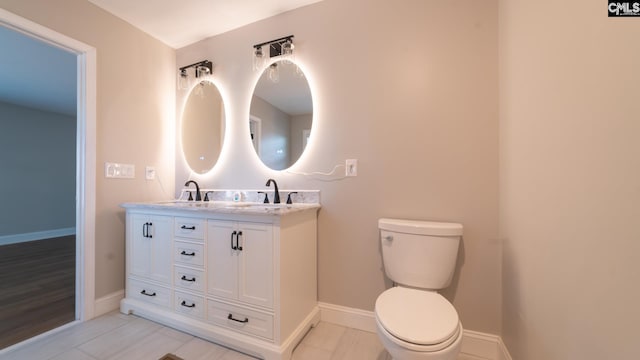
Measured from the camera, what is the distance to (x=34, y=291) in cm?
213

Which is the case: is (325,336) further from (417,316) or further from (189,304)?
(189,304)

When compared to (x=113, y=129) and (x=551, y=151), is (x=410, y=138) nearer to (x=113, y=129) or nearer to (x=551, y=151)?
(x=551, y=151)

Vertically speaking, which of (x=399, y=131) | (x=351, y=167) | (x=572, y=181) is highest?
(x=399, y=131)

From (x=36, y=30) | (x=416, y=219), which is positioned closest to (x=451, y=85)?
(x=416, y=219)

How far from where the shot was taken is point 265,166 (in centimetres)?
197

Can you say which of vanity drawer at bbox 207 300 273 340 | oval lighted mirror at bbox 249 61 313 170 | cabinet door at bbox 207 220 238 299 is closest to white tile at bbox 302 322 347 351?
vanity drawer at bbox 207 300 273 340

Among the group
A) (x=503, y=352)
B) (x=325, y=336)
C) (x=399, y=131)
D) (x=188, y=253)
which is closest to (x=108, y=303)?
(x=188, y=253)

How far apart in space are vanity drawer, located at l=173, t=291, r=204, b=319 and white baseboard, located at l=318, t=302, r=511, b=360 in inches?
32.7

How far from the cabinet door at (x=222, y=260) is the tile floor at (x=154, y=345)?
34 centimetres

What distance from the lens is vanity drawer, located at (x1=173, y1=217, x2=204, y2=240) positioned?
5.03ft

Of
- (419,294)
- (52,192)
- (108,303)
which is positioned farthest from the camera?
(52,192)

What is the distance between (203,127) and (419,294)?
2299 millimetres

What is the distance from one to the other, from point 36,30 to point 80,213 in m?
1.27

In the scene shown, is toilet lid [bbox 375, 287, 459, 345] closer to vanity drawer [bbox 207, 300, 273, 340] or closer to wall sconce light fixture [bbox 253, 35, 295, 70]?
vanity drawer [bbox 207, 300, 273, 340]
